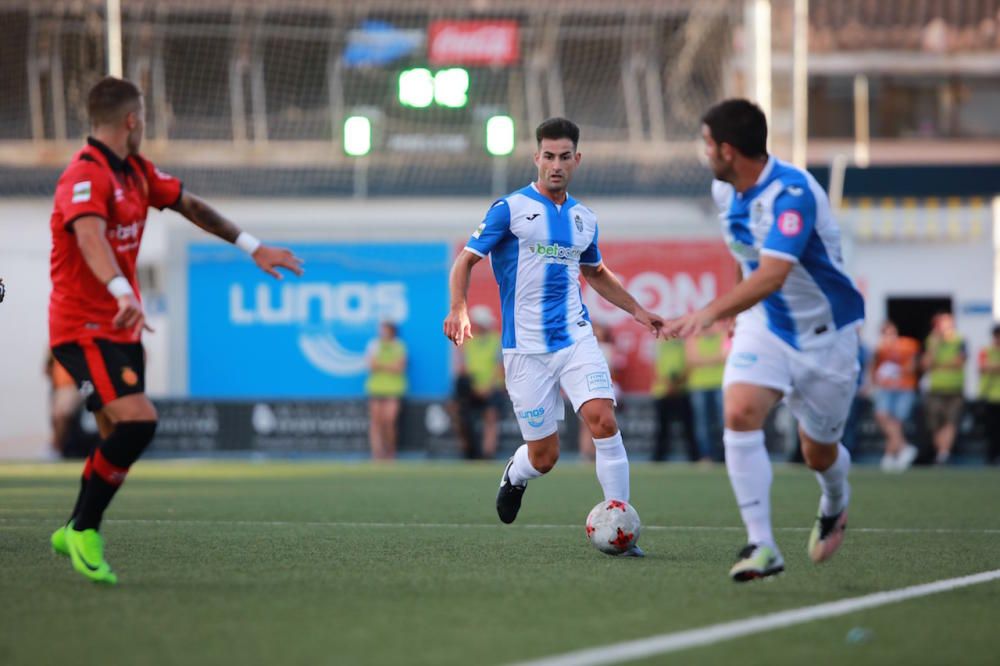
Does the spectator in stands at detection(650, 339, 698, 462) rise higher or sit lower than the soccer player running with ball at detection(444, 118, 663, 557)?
lower

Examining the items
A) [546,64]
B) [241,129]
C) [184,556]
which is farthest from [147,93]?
[184,556]

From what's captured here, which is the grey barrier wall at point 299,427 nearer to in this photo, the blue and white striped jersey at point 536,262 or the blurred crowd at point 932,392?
the blurred crowd at point 932,392

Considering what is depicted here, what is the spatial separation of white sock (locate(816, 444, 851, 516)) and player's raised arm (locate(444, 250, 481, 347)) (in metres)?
2.00

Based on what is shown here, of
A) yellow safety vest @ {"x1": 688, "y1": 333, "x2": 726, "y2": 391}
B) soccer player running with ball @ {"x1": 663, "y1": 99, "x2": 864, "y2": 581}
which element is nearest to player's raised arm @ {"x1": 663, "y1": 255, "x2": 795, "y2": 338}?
soccer player running with ball @ {"x1": 663, "y1": 99, "x2": 864, "y2": 581}

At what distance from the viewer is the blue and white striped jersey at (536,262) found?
8.02 m

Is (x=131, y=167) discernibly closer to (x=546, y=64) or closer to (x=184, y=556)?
(x=184, y=556)

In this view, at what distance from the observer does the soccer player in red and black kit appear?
20.1 feet

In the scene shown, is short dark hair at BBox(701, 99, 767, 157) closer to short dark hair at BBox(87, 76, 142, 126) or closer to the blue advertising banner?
short dark hair at BBox(87, 76, 142, 126)

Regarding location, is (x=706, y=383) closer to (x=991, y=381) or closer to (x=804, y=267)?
(x=991, y=381)

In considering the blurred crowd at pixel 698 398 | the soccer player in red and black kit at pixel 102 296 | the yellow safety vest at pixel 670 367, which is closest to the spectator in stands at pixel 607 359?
the blurred crowd at pixel 698 398

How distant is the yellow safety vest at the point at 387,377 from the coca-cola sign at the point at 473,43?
688 cm

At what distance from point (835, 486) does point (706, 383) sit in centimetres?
1203

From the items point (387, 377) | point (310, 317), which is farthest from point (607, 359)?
point (310, 317)

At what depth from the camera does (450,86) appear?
20812 millimetres
